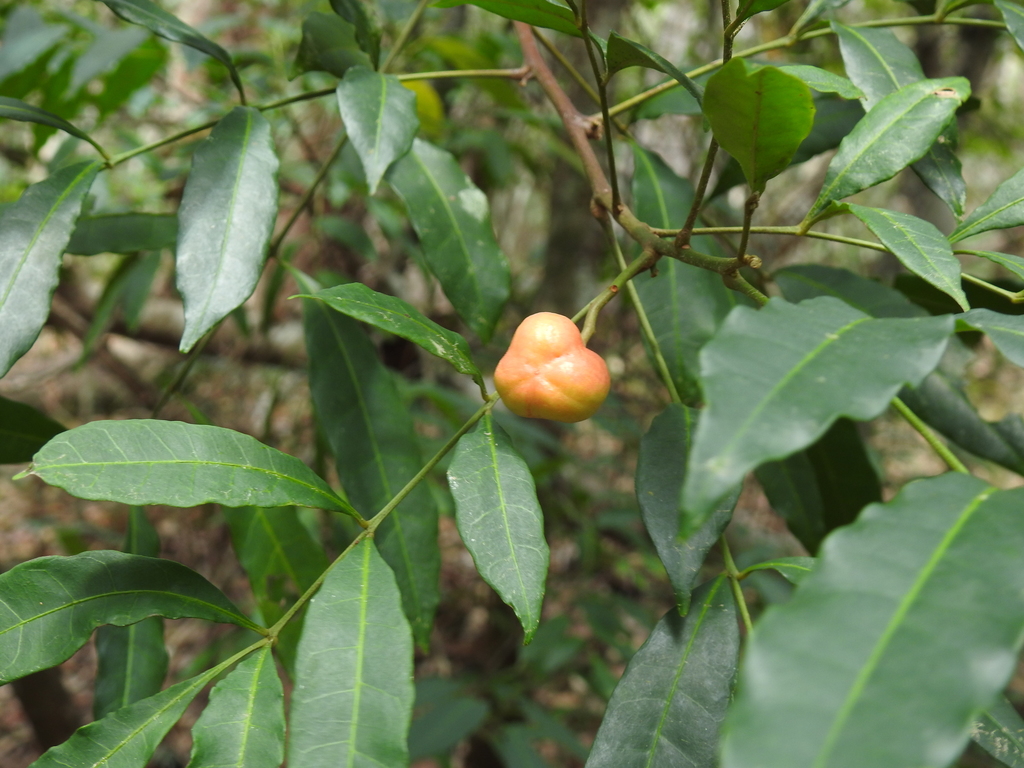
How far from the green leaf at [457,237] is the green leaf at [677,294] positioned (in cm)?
19

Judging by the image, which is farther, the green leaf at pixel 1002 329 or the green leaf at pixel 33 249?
the green leaf at pixel 33 249

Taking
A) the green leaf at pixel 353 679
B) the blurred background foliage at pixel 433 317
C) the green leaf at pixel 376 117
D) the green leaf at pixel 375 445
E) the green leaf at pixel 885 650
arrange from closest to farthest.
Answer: the green leaf at pixel 885 650
the green leaf at pixel 353 679
the green leaf at pixel 376 117
the green leaf at pixel 375 445
the blurred background foliage at pixel 433 317

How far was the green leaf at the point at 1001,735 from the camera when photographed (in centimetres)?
55

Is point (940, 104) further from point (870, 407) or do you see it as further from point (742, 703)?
point (742, 703)

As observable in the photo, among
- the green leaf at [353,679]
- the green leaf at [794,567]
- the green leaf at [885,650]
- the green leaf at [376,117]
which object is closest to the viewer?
the green leaf at [885,650]

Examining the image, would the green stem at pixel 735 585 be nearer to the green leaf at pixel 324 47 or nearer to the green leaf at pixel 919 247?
the green leaf at pixel 919 247

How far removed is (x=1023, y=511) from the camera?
1.23 feet

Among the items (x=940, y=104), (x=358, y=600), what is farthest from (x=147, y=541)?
(x=940, y=104)

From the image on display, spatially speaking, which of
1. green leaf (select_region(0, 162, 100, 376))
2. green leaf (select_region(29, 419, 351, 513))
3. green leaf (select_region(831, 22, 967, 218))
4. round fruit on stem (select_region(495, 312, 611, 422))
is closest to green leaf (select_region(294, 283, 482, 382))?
round fruit on stem (select_region(495, 312, 611, 422))

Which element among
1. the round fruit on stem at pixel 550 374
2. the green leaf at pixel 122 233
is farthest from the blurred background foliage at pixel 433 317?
A: the round fruit on stem at pixel 550 374

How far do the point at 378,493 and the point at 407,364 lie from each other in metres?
1.44

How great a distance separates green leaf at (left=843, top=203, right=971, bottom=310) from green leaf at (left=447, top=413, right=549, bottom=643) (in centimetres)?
33

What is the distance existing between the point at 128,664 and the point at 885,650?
2.40 feet

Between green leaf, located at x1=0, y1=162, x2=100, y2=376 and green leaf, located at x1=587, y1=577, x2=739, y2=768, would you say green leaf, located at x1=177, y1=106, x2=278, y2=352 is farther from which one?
green leaf, located at x1=587, y1=577, x2=739, y2=768
